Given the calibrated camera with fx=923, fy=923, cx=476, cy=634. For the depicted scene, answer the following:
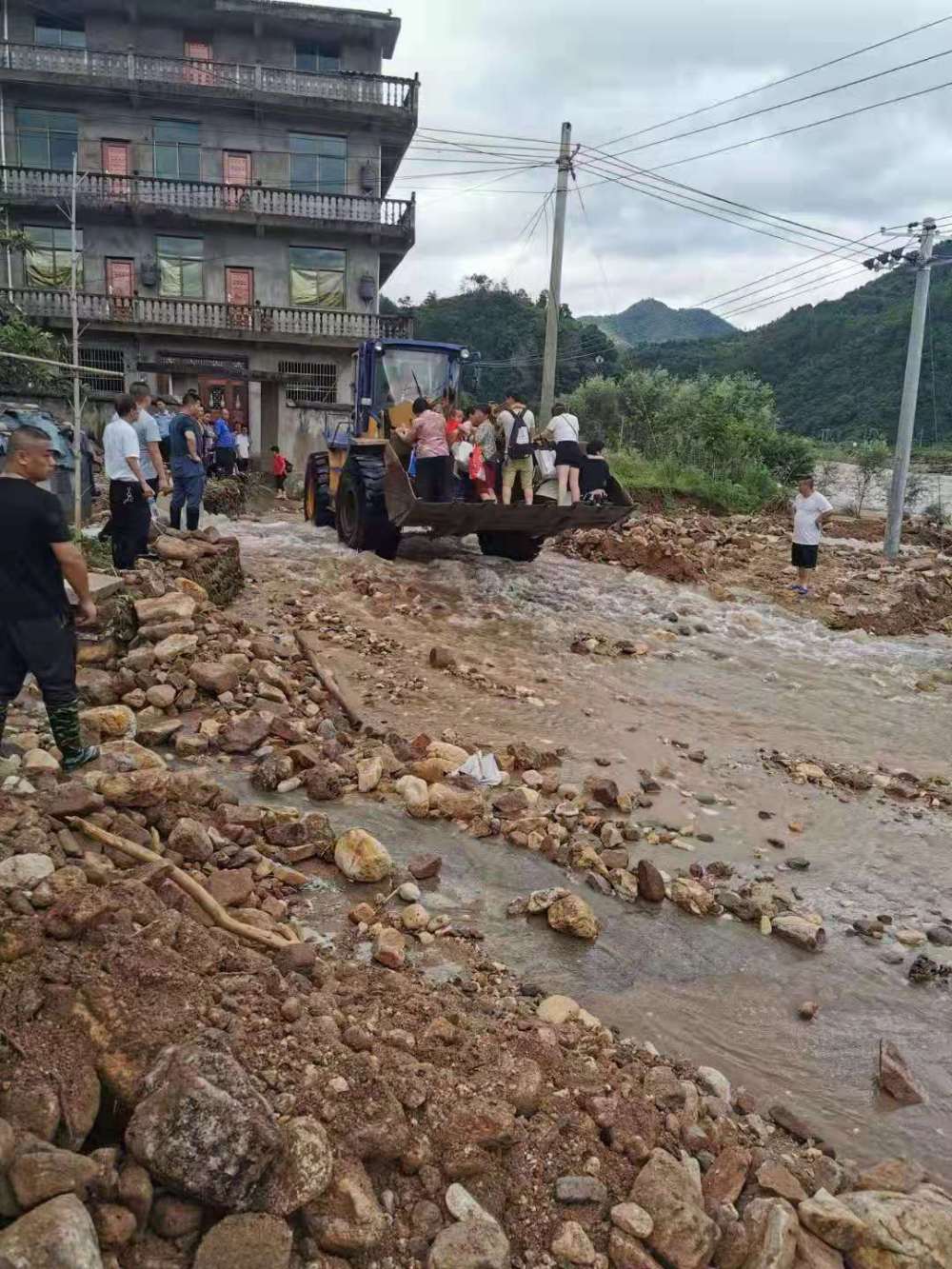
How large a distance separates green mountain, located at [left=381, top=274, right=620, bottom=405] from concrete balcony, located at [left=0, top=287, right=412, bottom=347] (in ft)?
73.4

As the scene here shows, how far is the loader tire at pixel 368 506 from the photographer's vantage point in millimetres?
10453

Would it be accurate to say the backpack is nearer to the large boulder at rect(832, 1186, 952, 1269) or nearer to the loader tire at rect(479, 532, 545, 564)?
the loader tire at rect(479, 532, 545, 564)

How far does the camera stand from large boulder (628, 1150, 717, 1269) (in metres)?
2.29

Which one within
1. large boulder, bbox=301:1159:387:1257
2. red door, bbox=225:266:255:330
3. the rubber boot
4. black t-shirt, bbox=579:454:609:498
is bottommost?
large boulder, bbox=301:1159:387:1257

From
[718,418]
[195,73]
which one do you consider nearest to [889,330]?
[718,418]

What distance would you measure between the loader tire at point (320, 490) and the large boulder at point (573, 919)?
959 cm

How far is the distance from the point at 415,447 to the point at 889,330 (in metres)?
44.3

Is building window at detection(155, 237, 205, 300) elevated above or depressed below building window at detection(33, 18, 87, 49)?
below

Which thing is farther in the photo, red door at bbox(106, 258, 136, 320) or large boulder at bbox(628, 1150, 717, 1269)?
red door at bbox(106, 258, 136, 320)

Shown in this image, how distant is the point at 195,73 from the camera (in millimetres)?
21562

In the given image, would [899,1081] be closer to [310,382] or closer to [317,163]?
[310,382]

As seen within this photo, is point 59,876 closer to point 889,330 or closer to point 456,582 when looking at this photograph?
point 456,582

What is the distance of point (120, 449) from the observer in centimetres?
700

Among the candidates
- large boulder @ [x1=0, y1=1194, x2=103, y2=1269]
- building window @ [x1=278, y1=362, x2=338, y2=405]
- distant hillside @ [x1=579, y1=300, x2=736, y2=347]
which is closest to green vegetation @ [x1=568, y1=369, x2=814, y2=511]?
building window @ [x1=278, y1=362, x2=338, y2=405]
